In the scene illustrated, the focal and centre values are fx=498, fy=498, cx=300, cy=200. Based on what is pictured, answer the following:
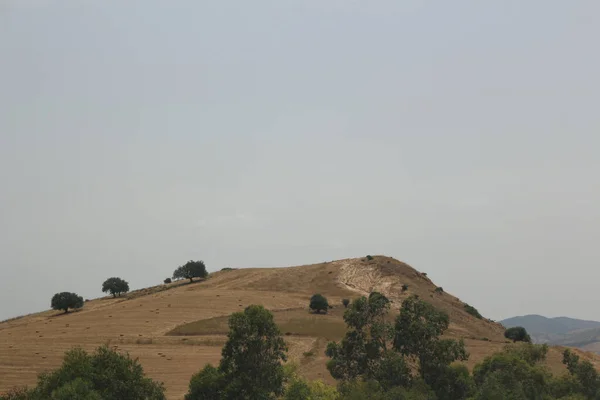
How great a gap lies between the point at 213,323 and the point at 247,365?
4378 cm

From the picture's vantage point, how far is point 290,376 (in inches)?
1633

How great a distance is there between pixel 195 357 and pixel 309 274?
64.3 metres

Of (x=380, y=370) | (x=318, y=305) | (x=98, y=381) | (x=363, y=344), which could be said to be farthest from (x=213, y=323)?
(x=98, y=381)

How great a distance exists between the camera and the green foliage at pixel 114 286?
125 m

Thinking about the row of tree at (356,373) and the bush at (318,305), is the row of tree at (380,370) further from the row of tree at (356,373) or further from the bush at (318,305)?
the bush at (318,305)

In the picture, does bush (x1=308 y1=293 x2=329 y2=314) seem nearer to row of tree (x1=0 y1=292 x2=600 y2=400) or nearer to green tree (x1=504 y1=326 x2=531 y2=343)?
green tree (x1=504 y1=326 x2=531 y2=343)

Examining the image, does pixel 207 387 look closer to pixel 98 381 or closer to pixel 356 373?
pixel 98 381

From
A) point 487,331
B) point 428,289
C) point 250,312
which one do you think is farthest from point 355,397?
point 428,289

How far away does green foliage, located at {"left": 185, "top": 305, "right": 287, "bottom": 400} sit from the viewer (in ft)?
123

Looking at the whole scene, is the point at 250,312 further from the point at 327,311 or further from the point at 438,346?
the point at 327,311

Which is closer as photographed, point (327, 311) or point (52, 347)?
point (52, 347)

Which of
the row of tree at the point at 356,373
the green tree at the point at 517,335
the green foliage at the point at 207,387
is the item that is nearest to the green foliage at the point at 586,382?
the row of tree at the point at 356,373

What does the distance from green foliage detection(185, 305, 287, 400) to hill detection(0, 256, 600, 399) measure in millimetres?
12987

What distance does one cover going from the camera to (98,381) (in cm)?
3334
